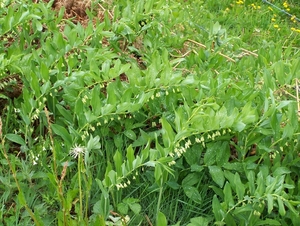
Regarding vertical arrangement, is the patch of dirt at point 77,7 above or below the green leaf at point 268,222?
above

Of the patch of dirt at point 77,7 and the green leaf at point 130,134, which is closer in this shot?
the green leaf at point 130,134

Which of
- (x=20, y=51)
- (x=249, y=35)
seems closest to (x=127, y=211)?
(x=20, y=51)

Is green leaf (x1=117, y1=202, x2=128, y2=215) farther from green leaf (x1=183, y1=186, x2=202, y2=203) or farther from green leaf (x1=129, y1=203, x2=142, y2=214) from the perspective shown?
green leaf (x1=183, y1=186, x2=202, y2=203)

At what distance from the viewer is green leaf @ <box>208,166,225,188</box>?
244cm

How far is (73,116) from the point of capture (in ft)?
8.60

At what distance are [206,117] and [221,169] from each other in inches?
11.1

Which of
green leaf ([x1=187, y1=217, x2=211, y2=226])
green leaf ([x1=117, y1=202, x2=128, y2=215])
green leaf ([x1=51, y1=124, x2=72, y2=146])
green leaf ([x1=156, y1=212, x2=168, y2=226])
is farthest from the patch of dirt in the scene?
green leaf ([x1=156, y1=212, x2=168, y2=226])

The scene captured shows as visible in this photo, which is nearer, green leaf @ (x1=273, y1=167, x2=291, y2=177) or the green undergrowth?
the green undergrowth

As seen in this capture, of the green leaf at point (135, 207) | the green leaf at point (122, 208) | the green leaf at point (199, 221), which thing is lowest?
the green leaf at point (199, 221)

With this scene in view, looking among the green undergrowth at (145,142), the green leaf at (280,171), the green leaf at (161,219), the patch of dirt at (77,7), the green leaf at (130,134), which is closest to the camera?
the green leaf at (161,219)

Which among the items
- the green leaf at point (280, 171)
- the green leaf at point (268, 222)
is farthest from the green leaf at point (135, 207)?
the green leaf at point (280, 171)

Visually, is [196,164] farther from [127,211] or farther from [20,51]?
[20,51]

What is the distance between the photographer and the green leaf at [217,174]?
8.00 feet

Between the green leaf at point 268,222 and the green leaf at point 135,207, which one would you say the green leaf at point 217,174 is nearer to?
the green leaf at point 268,222
